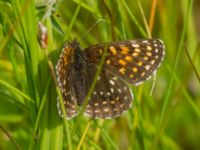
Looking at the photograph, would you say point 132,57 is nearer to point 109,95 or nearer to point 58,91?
point 109,95

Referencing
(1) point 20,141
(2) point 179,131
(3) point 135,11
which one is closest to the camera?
(1) point 20,141

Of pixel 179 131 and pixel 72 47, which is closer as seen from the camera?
pixel 72 47

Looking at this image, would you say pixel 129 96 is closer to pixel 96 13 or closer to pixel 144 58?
pixel 144 58

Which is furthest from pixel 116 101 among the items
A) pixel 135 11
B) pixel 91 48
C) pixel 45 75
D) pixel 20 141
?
pixel 135 11

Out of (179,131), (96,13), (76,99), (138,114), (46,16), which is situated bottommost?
(179,131)

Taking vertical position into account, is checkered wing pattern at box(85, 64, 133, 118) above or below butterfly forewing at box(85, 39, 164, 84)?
below

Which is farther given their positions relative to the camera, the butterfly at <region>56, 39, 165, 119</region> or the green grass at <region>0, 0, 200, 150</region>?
the butterfly at <region>56, 39, 165, 119</region>

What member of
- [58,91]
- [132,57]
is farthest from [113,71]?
[58,91]
